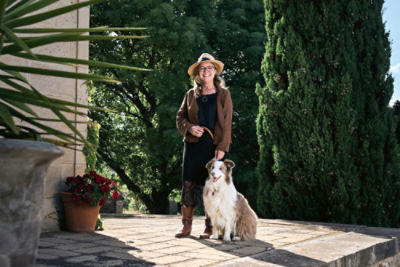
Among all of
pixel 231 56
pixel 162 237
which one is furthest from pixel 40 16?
pixel 231 56

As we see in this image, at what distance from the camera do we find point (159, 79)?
12680 millimetres

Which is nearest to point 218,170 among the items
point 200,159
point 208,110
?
point 200,159

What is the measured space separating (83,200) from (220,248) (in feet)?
5.75

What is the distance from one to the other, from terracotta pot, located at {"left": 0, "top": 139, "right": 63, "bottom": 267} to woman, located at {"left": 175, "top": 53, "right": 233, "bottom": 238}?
2703mm

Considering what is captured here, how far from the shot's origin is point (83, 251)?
3.88m

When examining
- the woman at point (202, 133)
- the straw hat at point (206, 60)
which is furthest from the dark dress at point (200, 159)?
the straw hat at point (206, 60)

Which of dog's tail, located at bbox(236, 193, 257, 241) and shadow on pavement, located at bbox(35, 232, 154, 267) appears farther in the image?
dog's tail, located at bbox(236, 193, 257, 241)

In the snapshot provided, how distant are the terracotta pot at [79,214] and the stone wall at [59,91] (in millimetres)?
160

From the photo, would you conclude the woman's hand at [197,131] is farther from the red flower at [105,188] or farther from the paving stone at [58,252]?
the paving stone at [58,252]

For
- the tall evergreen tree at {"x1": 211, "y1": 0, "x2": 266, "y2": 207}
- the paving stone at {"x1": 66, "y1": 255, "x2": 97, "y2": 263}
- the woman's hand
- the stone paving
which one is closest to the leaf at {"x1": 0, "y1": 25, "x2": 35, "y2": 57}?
the stone paving

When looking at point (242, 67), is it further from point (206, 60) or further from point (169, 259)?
point (169, 259)

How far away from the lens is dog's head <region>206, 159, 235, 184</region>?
4.47m

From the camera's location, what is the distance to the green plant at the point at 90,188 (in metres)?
5.07

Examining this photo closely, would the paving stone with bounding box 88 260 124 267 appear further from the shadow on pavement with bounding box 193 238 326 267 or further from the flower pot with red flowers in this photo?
the flower pot with red flowers
